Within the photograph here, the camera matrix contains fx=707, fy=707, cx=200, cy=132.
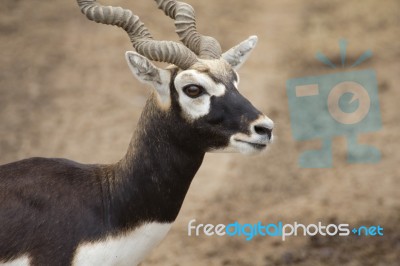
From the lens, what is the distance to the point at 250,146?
4.35 meters

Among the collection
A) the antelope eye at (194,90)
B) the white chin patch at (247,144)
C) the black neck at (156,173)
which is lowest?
the black neck at (156,173)

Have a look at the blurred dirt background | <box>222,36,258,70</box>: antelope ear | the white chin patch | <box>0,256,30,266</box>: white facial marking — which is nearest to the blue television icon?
the blurred dirt background

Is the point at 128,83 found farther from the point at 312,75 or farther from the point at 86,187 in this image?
the point at 86,187

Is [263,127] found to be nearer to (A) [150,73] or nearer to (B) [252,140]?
(B) [252,140]

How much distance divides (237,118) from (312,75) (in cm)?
523

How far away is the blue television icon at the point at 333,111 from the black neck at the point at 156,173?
15.2 feet

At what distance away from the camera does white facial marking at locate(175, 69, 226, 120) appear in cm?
441

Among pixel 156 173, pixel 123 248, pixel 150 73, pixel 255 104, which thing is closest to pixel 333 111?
pixel 255 104

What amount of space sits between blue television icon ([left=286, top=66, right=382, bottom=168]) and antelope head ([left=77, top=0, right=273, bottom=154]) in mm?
4643

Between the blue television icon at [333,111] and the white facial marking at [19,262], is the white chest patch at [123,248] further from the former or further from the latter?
the blue television icon at [333,111]

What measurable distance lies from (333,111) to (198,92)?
5.09 meters

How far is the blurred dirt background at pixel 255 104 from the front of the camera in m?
8.36

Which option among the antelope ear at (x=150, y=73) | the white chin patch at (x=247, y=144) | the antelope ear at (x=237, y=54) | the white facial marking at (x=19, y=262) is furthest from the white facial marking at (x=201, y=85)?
the white facial marking at (x=19, y=262)

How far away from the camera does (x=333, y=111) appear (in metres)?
9.21
